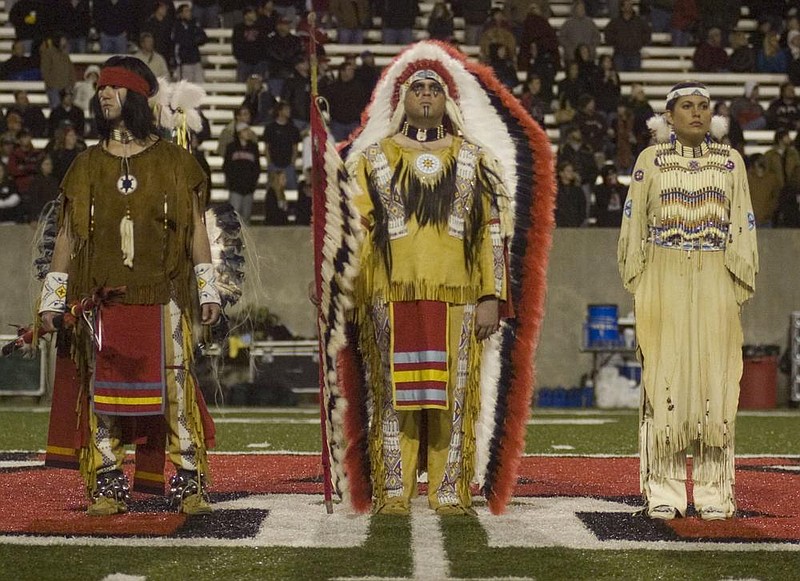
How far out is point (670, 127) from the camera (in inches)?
283

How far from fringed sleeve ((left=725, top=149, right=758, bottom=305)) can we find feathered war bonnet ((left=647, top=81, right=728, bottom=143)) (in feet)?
0.54

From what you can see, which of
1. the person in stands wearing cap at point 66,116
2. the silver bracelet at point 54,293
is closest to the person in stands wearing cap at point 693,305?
the silver bracelet at point 54,293

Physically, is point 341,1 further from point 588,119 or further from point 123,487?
point 123,487

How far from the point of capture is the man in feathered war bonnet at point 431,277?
7.11m

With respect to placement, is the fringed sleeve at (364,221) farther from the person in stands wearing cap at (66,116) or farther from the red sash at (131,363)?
the person in stands wearing cap at (66,116)

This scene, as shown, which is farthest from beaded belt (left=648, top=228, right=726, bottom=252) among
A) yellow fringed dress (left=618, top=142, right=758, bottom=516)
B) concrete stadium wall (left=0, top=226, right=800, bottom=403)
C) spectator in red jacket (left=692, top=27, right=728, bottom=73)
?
spectator in red jacket (left=692, top=27, right=728, bottom=73)

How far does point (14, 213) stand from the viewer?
745 inches

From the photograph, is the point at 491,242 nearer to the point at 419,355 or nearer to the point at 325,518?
the point at 419,355

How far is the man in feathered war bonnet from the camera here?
7.11m

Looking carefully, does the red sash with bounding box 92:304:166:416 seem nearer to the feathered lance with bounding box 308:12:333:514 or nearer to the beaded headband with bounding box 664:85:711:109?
the feathered lance with bounding box 308:12:333:514

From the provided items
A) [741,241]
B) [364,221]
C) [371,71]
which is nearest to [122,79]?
[364,221]

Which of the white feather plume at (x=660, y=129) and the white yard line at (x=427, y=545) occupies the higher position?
the white feather plume at (x=660, y=129)

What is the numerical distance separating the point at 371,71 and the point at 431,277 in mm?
12946

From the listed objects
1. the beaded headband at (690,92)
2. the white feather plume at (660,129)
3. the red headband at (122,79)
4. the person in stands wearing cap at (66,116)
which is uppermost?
the person in stands wearing cap at (66,116)
